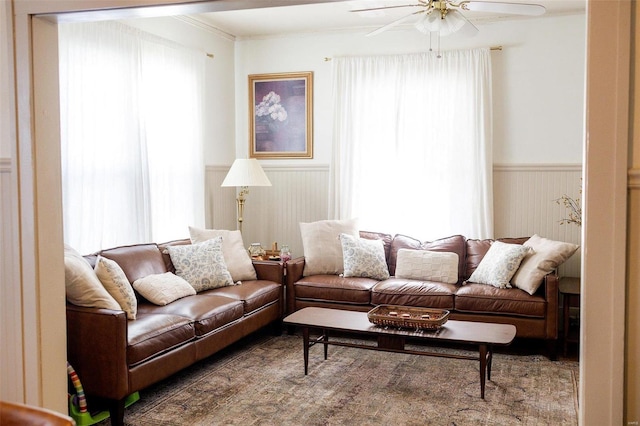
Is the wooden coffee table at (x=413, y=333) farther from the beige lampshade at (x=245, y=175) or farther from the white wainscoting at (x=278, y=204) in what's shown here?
the white wainscoting at (x=278, y=204)

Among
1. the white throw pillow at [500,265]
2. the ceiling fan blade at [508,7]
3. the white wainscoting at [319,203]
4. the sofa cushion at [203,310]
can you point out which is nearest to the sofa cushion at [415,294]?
the white throw pillow at [500,265]

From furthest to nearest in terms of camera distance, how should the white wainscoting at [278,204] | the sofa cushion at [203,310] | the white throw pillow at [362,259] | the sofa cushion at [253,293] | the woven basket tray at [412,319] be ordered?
the white wainscoting at [278,204] → the white throw pillow at [362,259] → the sofa cushion at [253,293] → the sofa cushion at [203,310] → the woven basket tray at [412,319]

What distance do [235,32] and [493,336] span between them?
405 centimetres

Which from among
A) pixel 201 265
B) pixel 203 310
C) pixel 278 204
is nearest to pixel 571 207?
pixel 278 204

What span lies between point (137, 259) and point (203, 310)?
28.3 inches

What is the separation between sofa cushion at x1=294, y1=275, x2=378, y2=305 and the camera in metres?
5.21

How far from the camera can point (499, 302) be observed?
4.82 metres

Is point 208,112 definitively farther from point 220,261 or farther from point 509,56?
point 509,56

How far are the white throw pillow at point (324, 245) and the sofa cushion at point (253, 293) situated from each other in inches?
17.0

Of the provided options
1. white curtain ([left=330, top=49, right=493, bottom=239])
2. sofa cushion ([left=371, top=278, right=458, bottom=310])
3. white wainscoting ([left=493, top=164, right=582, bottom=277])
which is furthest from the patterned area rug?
white curtain ([left=330, top=49, right=493, bottom=239])

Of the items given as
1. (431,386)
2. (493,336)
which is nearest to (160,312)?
(431,386)

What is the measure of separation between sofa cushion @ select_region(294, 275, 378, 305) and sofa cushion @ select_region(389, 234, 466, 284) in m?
0.40

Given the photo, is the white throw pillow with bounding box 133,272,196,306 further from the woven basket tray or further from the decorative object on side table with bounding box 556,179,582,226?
the decorative object on side table with bounding box 556,179,582,226

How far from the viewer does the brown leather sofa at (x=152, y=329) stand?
11.2 ft
